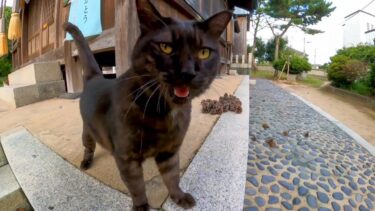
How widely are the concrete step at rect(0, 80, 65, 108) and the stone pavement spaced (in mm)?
3583

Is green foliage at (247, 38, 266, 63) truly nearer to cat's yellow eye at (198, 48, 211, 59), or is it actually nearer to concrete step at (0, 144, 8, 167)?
concrete step at (0, 144, 8, 167)

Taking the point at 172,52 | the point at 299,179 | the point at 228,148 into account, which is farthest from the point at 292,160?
the point at 172,52

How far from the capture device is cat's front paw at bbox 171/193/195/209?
1.48 m

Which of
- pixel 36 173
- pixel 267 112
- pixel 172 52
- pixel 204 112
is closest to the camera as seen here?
pixel 172 52

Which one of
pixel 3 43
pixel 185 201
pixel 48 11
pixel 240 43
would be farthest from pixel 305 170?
pixel 240 43

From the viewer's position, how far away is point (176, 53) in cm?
111

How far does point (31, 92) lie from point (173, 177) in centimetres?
→ 412

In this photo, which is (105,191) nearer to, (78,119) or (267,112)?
(78,119)

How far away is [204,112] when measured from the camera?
3096 millimetres

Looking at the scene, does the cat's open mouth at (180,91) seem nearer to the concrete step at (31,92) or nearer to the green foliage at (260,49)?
the concrete step at (31,92)

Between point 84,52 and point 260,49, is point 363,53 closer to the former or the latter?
point 84,52

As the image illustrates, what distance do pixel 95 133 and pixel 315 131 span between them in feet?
10.8

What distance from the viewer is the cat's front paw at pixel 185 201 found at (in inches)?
58.1

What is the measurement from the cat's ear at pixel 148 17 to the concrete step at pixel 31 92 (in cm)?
418
